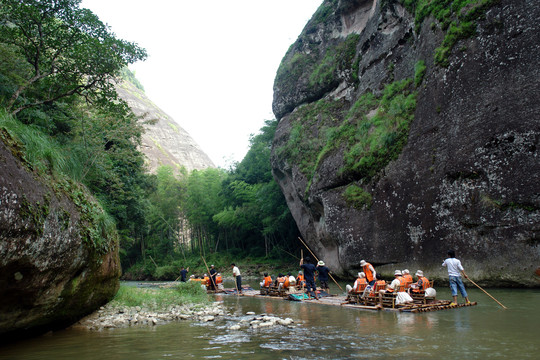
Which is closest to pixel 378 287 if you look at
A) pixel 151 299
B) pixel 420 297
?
pixel 420 297

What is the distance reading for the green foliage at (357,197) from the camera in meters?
17.8

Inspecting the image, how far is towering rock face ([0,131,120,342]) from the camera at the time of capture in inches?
204

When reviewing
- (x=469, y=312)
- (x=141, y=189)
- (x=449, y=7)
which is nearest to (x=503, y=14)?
(x=449, y=7)

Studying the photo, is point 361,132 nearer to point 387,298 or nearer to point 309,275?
→ point 309,275

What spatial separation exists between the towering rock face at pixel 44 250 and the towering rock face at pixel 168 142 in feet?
256

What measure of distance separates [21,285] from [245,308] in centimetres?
737

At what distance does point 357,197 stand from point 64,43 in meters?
13.4

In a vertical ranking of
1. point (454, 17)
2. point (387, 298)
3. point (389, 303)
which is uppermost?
point (454, 17)

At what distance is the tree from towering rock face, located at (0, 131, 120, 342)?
4290mm

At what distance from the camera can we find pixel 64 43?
424 inches

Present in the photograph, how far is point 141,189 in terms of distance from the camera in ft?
89.9

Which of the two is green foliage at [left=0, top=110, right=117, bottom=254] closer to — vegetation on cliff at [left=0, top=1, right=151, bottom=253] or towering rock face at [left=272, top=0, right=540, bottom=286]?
vegetation on cliff at [left=0, top=1, right=151, bottom=253]

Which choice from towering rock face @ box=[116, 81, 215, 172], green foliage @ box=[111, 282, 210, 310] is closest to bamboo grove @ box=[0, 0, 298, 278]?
green foliage @ box=[111, 282, 210, 310]

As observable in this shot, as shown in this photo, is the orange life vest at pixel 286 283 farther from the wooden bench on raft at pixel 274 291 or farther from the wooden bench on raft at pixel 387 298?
the wooden bench on raft at pixel 387 298
